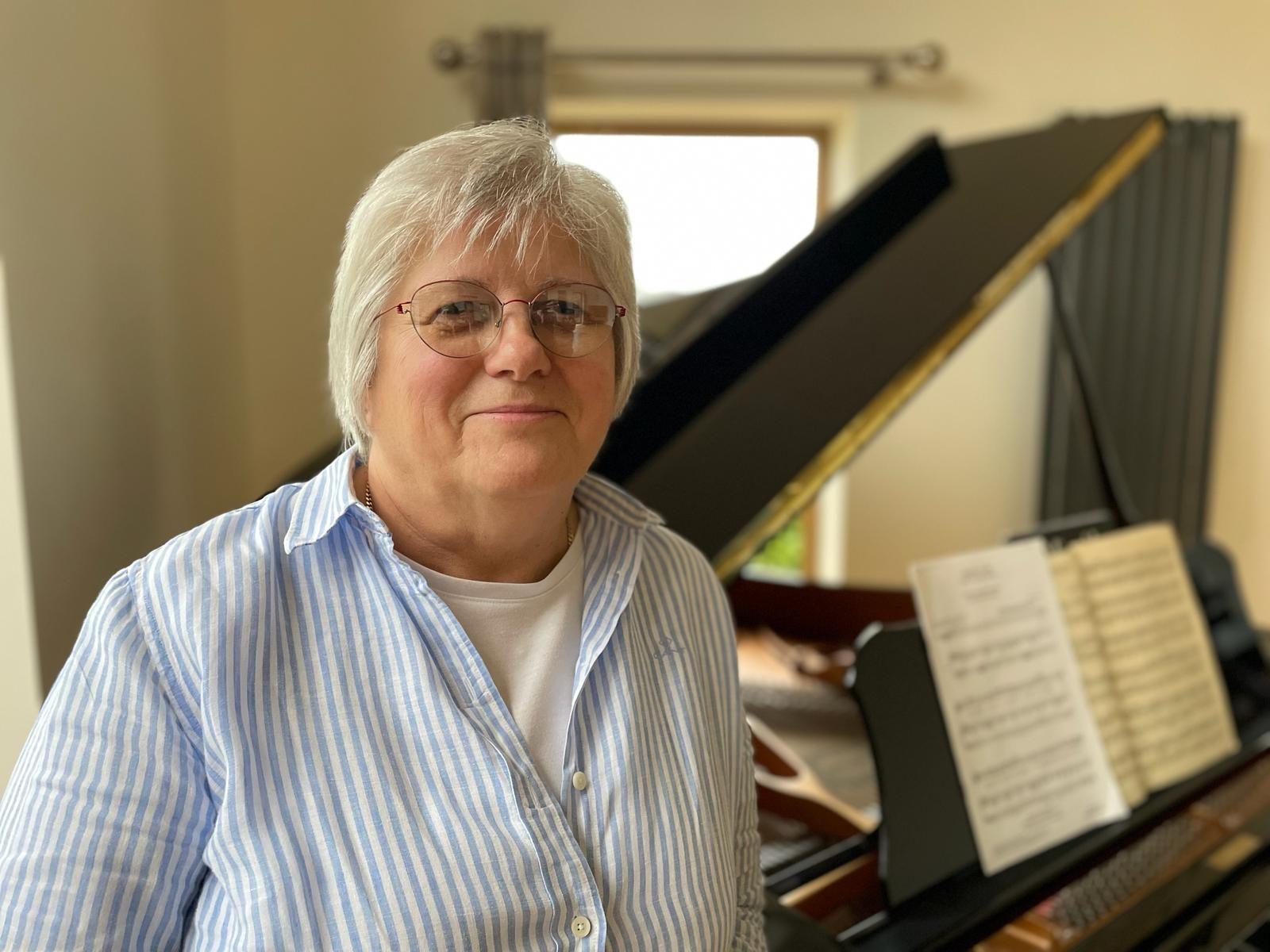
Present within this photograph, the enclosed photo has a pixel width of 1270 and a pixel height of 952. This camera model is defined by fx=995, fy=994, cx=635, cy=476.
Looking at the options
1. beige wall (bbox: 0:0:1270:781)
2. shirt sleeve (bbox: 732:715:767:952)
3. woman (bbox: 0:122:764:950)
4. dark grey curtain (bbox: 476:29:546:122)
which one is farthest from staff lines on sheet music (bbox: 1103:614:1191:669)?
dark grey curtain (bbox: 476:29:546:122)

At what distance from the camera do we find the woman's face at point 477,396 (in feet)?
2.85

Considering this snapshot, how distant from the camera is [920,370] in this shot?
1.59 meters

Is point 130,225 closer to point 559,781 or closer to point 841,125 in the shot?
point 559,781

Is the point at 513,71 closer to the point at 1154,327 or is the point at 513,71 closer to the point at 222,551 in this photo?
the point at 1154,327

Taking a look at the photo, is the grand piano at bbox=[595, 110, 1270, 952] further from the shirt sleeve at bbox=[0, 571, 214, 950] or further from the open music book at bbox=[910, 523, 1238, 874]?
the shirt sleeve at bbox=[0, 571, 214, 950]

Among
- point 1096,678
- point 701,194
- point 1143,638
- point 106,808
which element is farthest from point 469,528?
point 701,194

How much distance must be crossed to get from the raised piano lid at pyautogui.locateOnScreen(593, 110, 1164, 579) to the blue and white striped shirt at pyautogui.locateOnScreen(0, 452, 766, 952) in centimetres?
56

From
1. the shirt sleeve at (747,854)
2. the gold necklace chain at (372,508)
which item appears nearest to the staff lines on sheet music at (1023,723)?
the shirt sleeve at (747,854)

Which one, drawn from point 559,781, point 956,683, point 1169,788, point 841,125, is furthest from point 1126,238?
point 559,781

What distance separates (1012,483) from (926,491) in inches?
12.4

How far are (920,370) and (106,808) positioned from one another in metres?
1.27

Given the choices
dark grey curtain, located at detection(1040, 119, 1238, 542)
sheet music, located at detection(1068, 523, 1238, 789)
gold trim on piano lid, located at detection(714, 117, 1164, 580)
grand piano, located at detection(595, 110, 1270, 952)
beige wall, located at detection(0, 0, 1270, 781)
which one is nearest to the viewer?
grand piano, located at detection(595, 110, 1270, 952)

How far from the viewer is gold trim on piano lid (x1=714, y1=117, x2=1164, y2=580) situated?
4.71 ft

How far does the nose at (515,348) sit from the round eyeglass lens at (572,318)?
0.01 m
